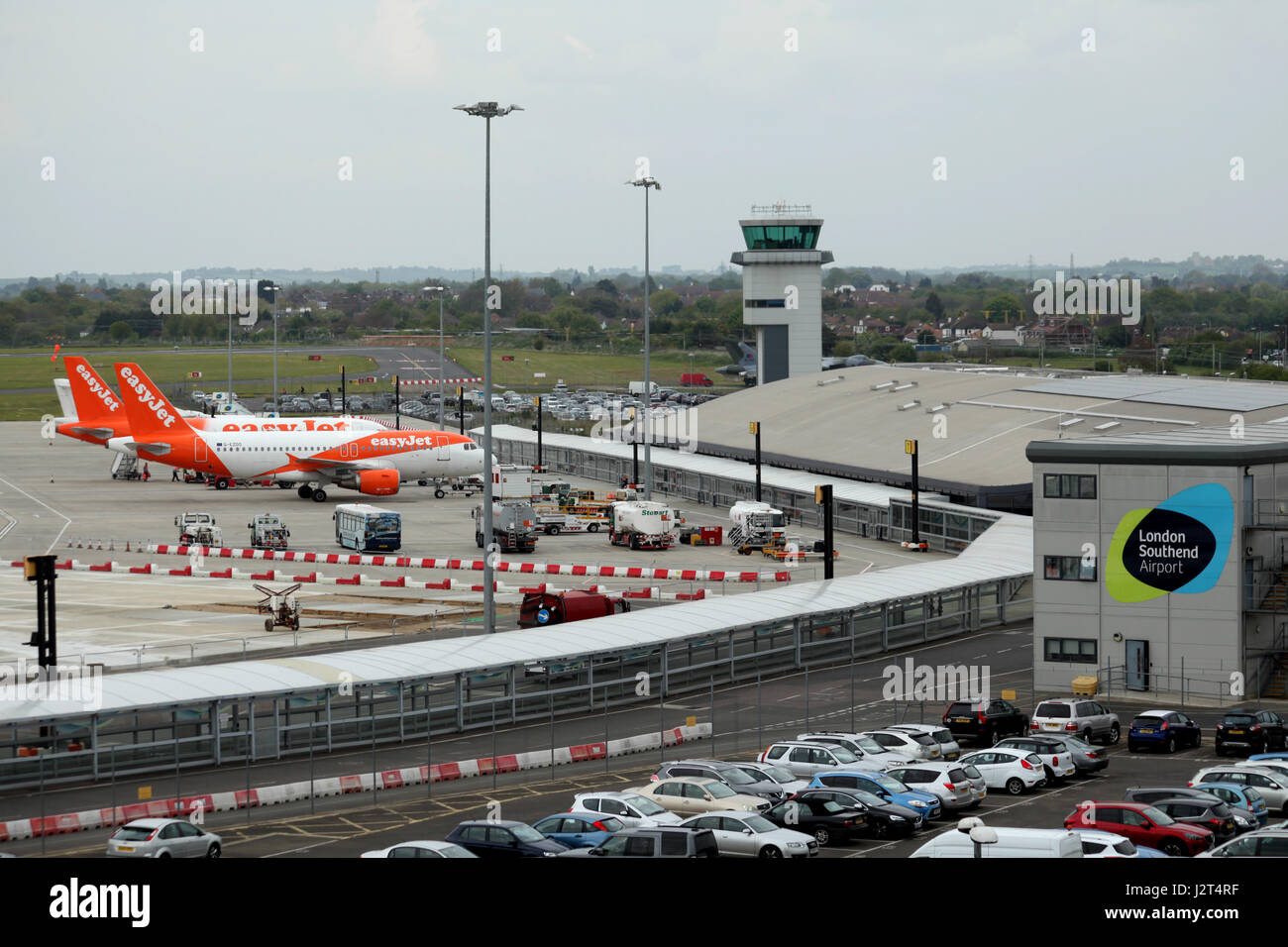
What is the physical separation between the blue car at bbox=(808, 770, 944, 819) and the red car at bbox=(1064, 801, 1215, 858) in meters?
3.42

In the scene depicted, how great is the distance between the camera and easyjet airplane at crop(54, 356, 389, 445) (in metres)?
108

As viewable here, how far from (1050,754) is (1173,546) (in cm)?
1477

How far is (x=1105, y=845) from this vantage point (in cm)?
2742

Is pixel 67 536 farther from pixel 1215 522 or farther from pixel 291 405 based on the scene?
pixel 291 405

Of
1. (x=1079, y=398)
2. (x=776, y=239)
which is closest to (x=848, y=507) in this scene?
(x=1079, y=398)

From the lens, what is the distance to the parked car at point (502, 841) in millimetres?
26969

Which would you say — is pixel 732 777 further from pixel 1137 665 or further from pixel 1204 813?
pixel 1137 665

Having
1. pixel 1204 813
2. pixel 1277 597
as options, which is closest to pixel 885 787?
pixel 1204 813

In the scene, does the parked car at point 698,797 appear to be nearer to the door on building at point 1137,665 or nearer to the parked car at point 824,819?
the parked car at point 824,819

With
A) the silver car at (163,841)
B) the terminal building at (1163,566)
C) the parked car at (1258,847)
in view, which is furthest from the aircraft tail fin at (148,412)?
the parked car at (1258,847)

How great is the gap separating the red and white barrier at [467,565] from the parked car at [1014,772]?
31.3 meters

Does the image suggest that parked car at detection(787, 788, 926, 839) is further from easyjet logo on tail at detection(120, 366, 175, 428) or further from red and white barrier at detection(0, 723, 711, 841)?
easyjet logo on tail at detection(120, 366, 175, 428)

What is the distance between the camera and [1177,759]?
41625mm

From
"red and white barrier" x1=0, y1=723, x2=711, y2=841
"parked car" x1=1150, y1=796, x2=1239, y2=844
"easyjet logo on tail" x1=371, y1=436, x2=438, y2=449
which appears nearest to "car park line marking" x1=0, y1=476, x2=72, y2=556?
"easyjet logo on tail" x1=371, y1=436, x2=438, y2=449
